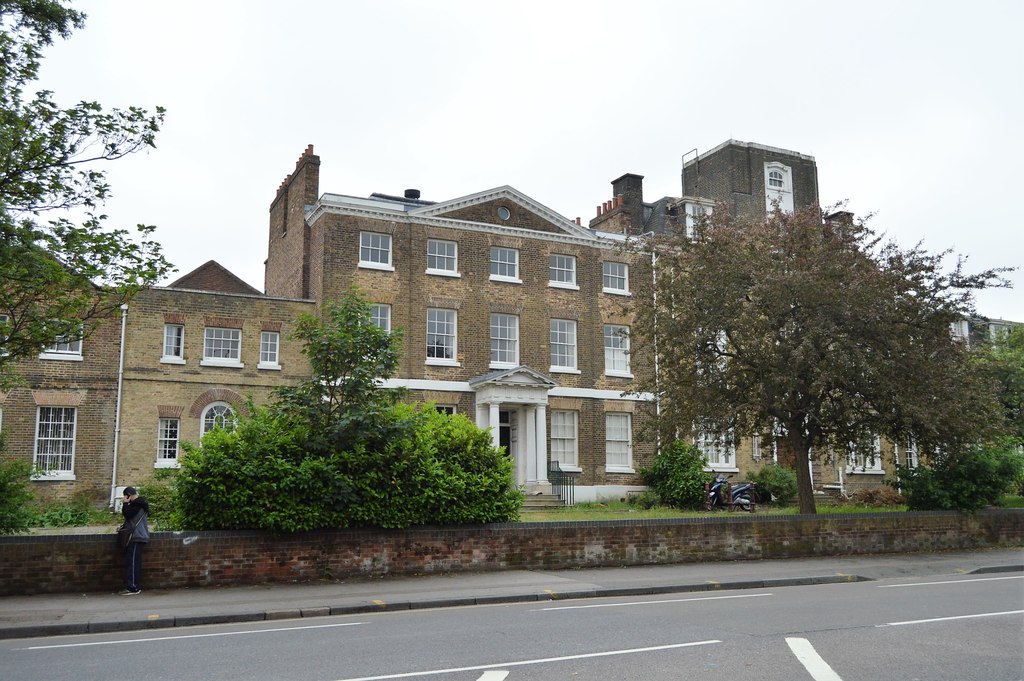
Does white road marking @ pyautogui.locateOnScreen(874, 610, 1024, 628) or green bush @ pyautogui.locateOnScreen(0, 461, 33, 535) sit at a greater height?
green bush @ pyautogui.locateOnScreen(0, 461, 33, 535)

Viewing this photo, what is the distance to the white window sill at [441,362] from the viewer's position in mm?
31297

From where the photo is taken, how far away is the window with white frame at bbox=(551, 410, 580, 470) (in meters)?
32.8

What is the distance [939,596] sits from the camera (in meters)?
12.8

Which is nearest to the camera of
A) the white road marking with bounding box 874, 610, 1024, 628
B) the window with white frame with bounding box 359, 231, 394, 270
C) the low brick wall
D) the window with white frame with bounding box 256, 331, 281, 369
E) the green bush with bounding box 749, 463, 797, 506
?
the white road marking with bounding box 874, 610, 1024, 628

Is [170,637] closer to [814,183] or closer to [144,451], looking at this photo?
[144,451]

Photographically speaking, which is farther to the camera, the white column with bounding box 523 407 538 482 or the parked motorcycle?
the white column with bounding box 523 407 538 482

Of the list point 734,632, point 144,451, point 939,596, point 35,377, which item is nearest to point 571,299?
point 144,451

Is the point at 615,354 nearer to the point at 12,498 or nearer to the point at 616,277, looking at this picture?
the point at 616,277

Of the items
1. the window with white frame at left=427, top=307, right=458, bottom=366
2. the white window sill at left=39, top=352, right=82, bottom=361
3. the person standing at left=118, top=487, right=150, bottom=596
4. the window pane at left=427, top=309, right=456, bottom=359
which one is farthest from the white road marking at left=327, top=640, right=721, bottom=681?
the white window sill at left=39, top=352, right=82, bottom=361

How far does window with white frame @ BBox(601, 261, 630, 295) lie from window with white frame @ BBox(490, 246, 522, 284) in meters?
3.75

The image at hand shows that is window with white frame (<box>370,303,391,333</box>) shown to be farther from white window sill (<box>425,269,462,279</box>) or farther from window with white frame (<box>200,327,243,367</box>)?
window with white frame (<box>200,327,243,367</box>)

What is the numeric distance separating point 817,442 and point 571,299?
13.6 meters

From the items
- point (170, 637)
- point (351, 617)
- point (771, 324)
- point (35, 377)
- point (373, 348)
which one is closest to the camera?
point (170, 637)

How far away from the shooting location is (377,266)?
1227 inches
